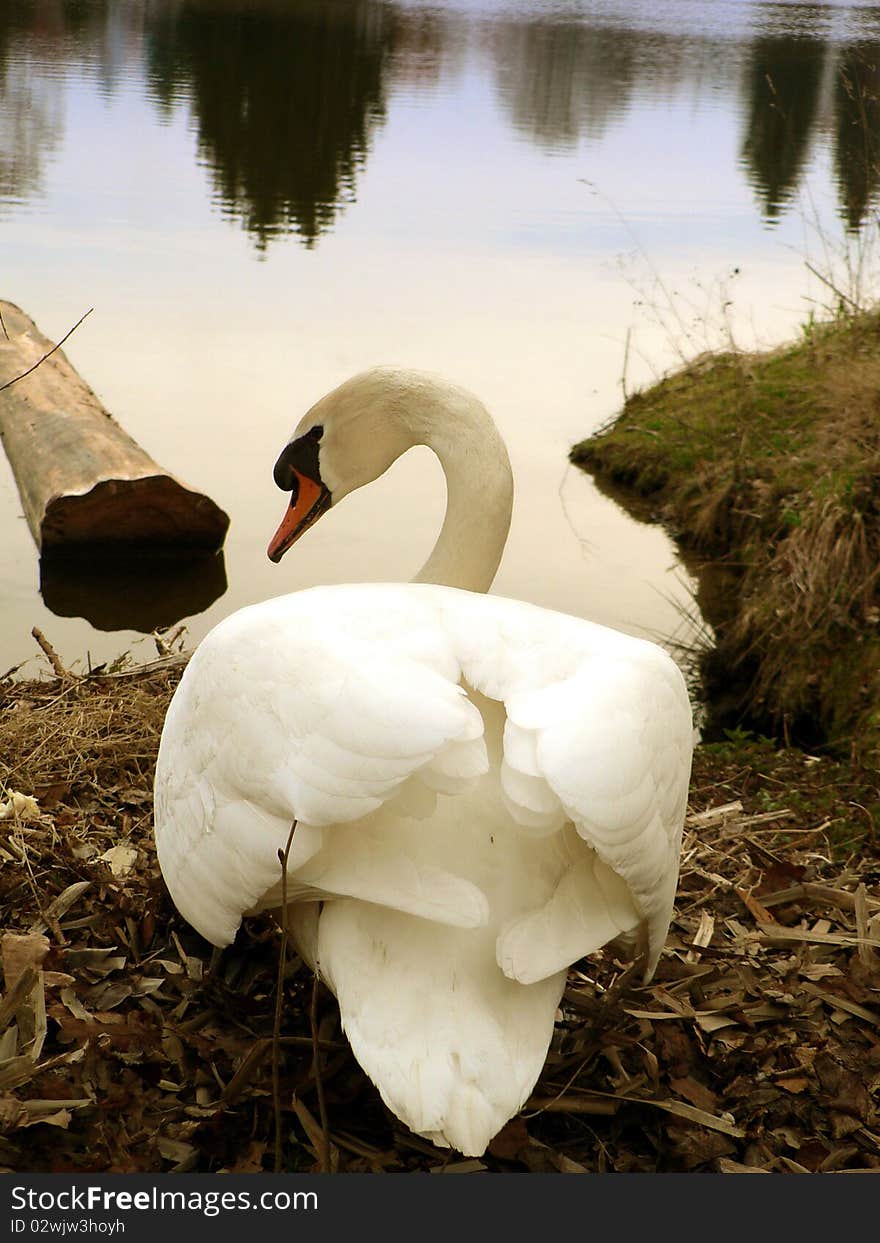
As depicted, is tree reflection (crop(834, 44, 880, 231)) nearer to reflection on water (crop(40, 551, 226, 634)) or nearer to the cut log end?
the cut log end

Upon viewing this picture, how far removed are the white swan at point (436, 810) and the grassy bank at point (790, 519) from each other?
310 cm

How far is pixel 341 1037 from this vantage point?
9.77 ft

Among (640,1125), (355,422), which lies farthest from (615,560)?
(640,1125)

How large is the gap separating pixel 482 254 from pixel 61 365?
8.67m

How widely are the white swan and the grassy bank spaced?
3095mm

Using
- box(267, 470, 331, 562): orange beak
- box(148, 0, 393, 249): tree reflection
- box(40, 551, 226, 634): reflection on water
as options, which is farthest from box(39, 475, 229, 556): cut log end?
box(148, 0, 393, 249): tree reflection

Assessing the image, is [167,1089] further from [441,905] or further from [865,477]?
[865,477]

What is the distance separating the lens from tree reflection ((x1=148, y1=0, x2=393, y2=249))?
61.6 feet

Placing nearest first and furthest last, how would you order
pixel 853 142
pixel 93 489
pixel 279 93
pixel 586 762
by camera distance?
pixel 586 762 < pixel 93 489 < pixel 853 142 < pixel 279 93

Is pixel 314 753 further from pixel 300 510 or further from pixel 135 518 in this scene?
pixel 135 518

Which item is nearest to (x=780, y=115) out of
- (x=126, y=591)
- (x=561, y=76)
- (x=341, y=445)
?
(x=126, y=591)

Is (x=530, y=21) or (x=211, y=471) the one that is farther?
(x=530, y=21)

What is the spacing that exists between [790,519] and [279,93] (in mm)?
20916

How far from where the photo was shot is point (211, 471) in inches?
378
